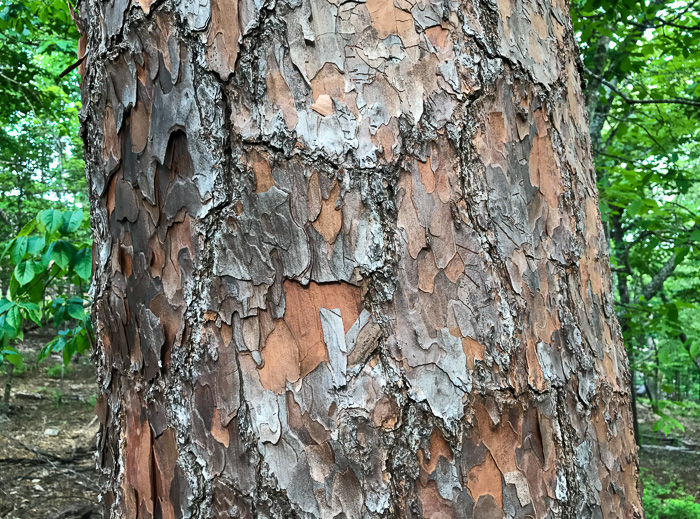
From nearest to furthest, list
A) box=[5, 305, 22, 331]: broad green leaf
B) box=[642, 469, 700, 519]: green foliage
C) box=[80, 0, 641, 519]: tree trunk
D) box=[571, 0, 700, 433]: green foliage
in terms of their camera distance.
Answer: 1. box=[80, 0, 641, 519]: tree trunk
2. box=[5, 305, 22, 331]: broad green leaf
3. box=[571, 0, 700, 433]: green foliage
4. box=[642, 469, 700, 519]: green foliage

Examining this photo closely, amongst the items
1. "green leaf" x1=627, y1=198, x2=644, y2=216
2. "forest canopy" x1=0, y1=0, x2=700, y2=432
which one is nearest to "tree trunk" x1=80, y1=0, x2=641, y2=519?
"forest canopy" x1=0, y1=0, x2=700, y2=432

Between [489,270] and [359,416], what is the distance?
26 cm

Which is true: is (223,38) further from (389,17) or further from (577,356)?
(577,356)

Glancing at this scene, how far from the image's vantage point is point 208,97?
72cm

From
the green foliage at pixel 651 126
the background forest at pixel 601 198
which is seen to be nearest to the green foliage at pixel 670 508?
the background forest at pixel 601 198

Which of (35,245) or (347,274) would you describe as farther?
(35,245)

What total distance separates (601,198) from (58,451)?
5527 millimetres

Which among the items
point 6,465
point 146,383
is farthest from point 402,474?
point 6,465

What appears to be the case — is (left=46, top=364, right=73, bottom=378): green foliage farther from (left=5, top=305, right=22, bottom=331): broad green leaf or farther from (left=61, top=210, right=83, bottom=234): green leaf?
(left=61, top=210, right=83, bottom=234): green leaf

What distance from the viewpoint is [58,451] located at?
5.19 meters

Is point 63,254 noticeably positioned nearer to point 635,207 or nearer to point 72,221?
point 72,221

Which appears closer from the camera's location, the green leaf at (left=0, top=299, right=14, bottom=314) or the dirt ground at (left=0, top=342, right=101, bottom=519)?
the green leaf at (left=0, top=299, right=14, bottom=314)

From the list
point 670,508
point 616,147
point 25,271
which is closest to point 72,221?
point 25,271

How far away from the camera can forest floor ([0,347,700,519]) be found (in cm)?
397
